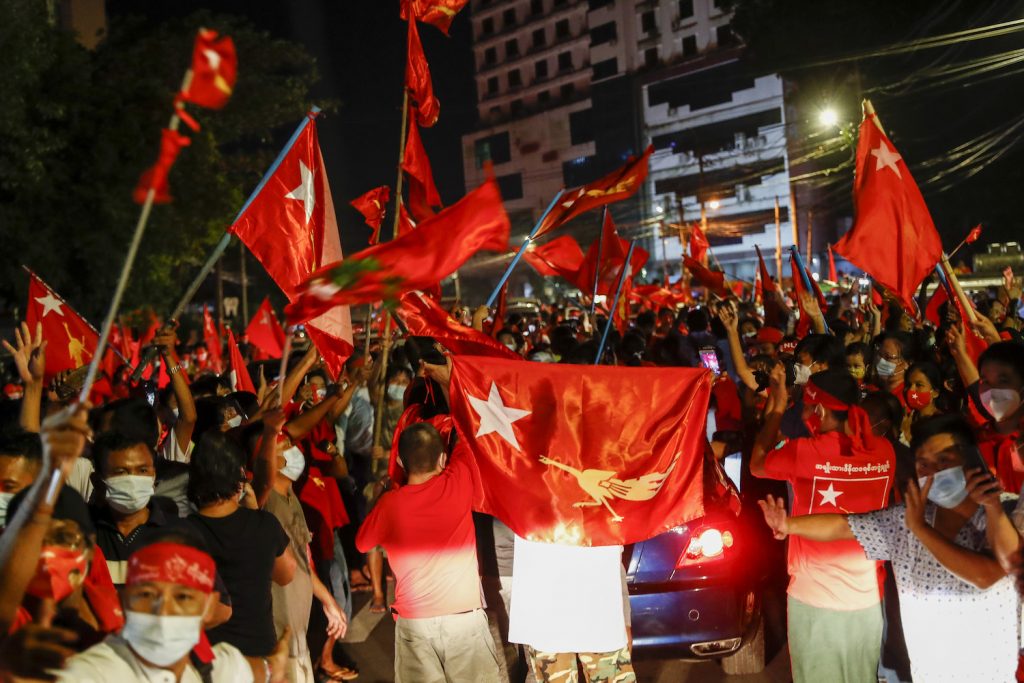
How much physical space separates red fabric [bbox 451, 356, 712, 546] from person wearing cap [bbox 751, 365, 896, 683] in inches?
18.7

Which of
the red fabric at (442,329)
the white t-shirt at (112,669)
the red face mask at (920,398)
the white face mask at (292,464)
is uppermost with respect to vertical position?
the red fabric at (442,329)

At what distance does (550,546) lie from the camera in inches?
187

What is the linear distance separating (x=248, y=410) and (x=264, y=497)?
1697mm

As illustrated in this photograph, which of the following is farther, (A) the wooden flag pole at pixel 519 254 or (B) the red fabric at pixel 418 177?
(B) the red fabric at pixel 418 177

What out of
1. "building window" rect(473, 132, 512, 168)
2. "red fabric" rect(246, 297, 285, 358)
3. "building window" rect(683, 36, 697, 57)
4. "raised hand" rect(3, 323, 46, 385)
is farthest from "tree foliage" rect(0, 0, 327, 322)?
"building window" rect(473, 132, 512, 168)

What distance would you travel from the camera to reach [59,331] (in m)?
7.43

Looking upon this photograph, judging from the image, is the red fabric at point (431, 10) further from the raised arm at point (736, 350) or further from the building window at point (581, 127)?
the building window at point (581, 127)

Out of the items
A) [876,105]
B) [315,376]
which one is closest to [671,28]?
[876,105]

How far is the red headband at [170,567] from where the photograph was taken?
110 inches

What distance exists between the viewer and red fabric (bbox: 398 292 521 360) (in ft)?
17.5

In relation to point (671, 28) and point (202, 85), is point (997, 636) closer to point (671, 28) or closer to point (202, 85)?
point (202, 85)

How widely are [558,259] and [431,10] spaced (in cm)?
301

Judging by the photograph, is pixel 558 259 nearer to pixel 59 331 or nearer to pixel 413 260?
pixel 59 331

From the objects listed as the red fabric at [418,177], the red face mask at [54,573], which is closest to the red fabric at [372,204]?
the red fabric at [418,177]
